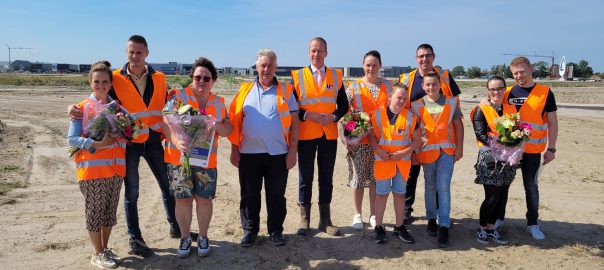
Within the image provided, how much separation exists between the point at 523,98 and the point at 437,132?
1.26m

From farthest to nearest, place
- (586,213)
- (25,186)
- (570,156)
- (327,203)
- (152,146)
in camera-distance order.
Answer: (570,156)
(25,186)
(586,213)
(327,203)
(152,146)

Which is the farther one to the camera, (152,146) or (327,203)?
(327,203)

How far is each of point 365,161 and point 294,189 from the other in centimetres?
274

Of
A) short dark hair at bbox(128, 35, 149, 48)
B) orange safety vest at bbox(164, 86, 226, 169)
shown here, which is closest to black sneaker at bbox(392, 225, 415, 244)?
orange safety vest at bbox(164, 86, 226, 169)

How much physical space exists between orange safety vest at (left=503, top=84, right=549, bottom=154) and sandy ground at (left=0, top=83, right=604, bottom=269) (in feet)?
4.21

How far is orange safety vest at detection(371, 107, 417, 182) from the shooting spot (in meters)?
5.04

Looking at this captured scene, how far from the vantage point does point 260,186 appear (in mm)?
5070

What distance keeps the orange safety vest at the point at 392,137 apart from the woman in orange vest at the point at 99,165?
3.00 metres

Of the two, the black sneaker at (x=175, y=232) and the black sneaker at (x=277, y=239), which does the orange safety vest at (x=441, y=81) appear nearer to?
the black sneaker at (x=277, y=239)

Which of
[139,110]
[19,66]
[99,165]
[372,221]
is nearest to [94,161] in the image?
[99,165]

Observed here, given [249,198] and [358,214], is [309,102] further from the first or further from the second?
[358,214]

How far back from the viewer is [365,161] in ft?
18.0

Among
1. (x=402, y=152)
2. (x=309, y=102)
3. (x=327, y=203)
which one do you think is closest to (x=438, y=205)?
(x=402, y=152)

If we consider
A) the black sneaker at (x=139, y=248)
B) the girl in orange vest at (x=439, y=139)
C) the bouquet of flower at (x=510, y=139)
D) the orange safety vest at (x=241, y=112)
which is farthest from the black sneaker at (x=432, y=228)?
the black sneaker at (x=139, y=248)
